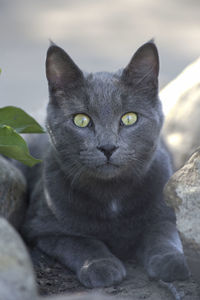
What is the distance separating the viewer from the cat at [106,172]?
1678 millimetres

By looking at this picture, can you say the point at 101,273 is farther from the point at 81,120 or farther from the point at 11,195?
the point at 11,195

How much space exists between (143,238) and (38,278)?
48 cm

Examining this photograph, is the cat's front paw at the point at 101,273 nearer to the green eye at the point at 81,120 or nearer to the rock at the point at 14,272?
the green eye at the point at 81,120

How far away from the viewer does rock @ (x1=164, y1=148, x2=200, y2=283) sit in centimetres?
139

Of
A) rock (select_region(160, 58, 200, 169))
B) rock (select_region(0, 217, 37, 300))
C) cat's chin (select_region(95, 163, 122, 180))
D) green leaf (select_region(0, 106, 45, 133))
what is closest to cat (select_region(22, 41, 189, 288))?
cat's chin (select_region(95, 163, 122, 180))

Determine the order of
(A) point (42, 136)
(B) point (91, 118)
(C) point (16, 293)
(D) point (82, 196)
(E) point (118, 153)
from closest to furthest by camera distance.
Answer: (C) point (16, 293) < (E) point (118, 153) < (B) point (91, 118) < (D) point (82, 196) < (A) point (42, 136)

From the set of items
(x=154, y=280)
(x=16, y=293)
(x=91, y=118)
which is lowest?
(x=154, y=280)

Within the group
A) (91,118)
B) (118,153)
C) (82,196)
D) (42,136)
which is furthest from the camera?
(42,136)

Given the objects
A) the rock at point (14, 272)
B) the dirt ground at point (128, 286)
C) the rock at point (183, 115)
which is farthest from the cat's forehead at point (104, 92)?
the rock at point (183, 115)

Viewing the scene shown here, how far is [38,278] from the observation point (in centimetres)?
170

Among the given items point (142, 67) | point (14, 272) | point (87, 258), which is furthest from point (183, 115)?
point (14, 272)

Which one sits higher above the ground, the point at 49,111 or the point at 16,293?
the point at 49,111

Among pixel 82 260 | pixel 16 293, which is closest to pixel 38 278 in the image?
pixel 82 260

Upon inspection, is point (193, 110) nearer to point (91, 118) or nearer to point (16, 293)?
point (91, 118)
